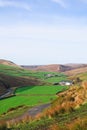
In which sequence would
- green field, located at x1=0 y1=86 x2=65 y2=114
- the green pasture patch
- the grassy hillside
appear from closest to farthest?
the grassy hillside
the green pasture patch
green field, located at x1=0 y1=86 x2=65 y2=114

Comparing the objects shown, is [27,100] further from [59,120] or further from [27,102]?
[59,120]

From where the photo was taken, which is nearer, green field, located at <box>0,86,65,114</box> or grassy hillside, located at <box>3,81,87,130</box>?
grassy hillside, located at <box>3,81,87,130</box>

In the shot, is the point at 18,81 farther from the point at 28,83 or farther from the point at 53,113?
the point at 53,113

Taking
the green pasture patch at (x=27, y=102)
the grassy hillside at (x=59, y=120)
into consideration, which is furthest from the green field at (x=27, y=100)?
the grassy hillside at (x=59, y=120)

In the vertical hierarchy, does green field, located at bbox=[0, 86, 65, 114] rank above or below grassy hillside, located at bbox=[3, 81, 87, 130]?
below

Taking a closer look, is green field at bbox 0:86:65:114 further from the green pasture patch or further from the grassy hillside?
the grassy hillside

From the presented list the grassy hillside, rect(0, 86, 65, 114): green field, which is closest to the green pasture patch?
rect(0, 86, 65, 114): green field

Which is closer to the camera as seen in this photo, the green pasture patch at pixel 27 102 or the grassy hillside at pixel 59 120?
the grassy hillside at pixel 59 120

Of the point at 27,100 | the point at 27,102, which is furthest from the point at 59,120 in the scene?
the point at 27,100

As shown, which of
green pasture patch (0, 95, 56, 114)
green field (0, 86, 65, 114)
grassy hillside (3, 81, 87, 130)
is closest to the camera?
grassy hillside (3, 81, 87, 130)

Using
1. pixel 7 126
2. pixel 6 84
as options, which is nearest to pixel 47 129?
pixel 7 126

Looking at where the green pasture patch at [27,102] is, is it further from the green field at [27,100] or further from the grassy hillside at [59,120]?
the grassy hillside at [59,120]

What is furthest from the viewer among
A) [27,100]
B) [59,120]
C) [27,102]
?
[27,100]
